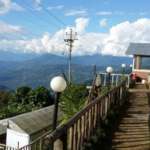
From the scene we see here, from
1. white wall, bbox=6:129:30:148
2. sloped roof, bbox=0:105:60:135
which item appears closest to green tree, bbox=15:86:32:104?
sloped roof, bbox=0:105:60:135

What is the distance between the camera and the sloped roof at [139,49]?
107ft

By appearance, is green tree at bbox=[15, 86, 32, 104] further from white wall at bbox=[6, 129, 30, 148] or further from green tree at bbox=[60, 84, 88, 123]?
green tree at bbox=[60, 84, 88, 123]

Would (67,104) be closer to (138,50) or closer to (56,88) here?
(56,88)

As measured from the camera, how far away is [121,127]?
13961mm

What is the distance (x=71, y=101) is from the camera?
19844 mm

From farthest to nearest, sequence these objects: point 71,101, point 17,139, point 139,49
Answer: point 139,49, point 17,139, point 71,101

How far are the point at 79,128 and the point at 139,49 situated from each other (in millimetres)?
23499

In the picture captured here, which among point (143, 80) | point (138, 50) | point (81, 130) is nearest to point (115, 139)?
point (81, 130)

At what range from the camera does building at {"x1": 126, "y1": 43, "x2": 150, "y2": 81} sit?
31.5m

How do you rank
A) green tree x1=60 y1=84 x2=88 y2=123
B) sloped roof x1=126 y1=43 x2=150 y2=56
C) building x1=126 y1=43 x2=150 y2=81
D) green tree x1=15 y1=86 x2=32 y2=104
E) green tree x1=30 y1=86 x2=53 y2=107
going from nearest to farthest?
green tree x1=60 y1=84 x2=88 y2=123
building x1=126 y1=43 x2=150 y2=81
sloped roof x1=126 y1=43 x2=150 y2=56
green tree x1=30 y1=86 x2=53 y2=107
green tree x1=15 y1=86 x2=32 y2=104

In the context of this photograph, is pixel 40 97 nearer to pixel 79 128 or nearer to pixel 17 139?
pixel 17 139

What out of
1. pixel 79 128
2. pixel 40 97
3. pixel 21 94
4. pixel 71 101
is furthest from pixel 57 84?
pixel 21 94

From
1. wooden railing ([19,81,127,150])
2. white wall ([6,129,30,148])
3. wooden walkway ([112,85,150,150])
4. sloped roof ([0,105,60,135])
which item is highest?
wooden railing ([19,81,127,150])

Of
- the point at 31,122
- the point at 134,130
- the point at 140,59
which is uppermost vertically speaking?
the point at 140,59
